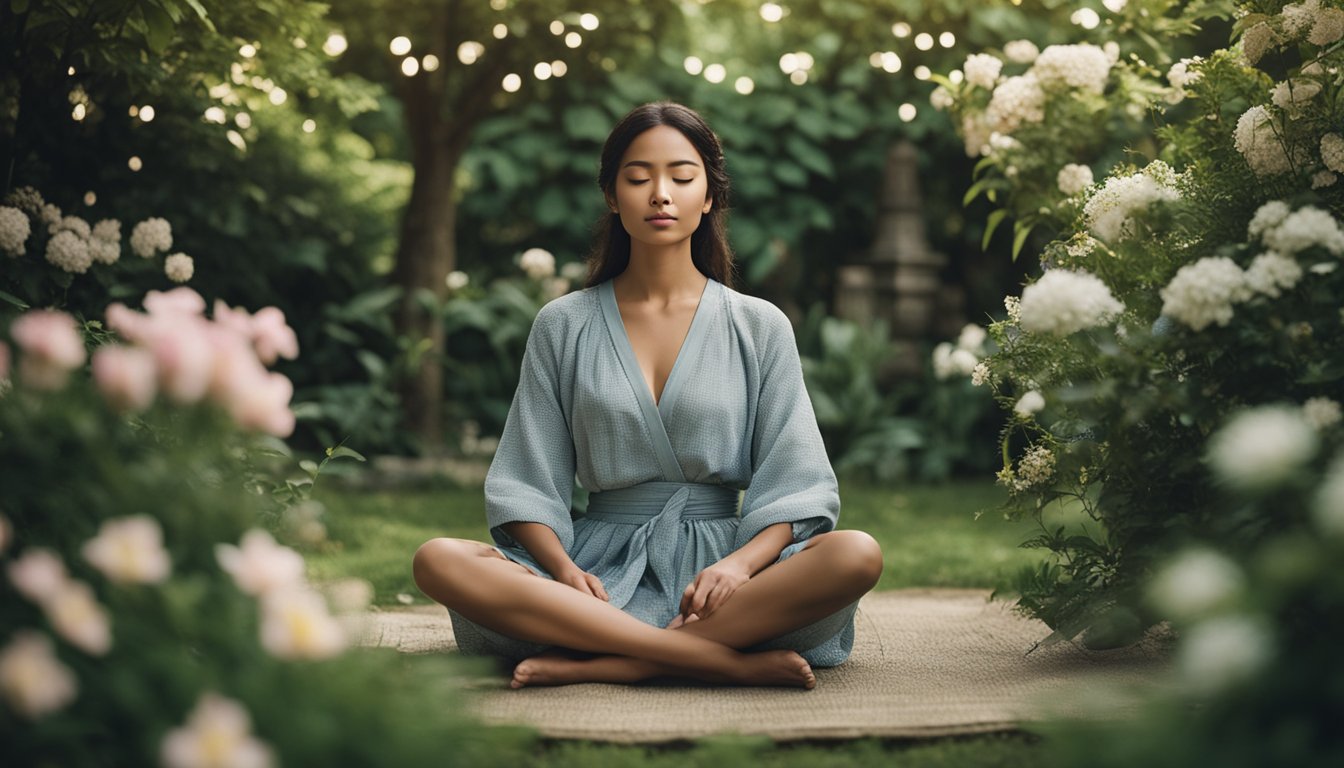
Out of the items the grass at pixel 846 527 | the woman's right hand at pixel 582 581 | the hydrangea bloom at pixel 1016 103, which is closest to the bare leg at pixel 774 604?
the woman's right hand at pixel 582 581

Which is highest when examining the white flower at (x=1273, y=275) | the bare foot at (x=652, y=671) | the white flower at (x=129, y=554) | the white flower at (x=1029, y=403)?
the white flower at (x=1273, y=275)

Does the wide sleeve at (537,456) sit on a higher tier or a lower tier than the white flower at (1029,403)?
lower

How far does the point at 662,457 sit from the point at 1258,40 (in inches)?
66.6

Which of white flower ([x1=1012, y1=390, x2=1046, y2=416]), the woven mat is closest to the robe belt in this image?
the woven mat

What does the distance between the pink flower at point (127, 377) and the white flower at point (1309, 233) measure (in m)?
1.89

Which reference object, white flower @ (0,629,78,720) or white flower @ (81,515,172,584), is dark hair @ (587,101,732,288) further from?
white flower @ (0,629,78,720)

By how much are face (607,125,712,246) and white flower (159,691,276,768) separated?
1.83 meters

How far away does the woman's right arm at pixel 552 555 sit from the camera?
294 cm

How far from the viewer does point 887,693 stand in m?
2.74

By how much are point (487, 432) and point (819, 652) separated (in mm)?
4416

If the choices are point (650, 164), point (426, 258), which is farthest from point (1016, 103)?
point (426, 258)

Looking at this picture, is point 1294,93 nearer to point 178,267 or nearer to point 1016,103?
point 1016,103

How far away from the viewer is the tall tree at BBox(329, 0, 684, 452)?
21.3ft

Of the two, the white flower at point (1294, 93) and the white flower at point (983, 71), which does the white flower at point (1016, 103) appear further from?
the white flower at point (1294, 93)
